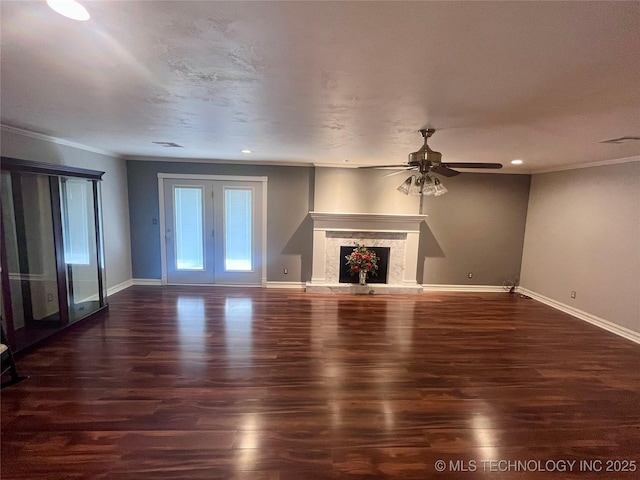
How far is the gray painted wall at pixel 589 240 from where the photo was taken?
399 centimetres

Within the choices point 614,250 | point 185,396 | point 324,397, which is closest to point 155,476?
point 185,396

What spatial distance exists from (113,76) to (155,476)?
94.5 inches

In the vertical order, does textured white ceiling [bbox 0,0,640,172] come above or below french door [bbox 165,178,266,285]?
above

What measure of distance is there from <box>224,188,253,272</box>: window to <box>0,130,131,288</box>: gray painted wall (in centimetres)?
179

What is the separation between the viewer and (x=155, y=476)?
183 centimetres

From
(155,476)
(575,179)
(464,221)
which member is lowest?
(155,476)

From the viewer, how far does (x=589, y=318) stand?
4.55m

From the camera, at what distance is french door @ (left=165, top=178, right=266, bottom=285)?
5652 mm

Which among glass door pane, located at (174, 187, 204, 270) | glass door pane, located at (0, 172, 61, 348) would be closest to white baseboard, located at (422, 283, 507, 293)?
glass door pane, located at (174, 187, 204, 270)

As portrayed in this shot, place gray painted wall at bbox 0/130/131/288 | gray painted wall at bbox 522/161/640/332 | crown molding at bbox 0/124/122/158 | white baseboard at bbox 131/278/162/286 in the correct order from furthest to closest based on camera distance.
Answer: white baseboard at bbox 131/278/162/286, gray painted wall at bbox 522/161/640/332, gray painted wall at bbox 0/130/131/288, crown molding at bbox 0/124/122/158

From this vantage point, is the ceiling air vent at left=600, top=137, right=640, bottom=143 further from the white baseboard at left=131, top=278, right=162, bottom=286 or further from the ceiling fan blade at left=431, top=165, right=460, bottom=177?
the white baseboard at left=131, top=278, right=162, bottom=286

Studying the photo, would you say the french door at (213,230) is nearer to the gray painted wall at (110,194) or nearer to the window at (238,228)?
the window at (238,228)

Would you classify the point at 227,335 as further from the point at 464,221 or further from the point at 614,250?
the point at 614,250

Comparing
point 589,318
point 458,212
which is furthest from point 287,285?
point 589,318
